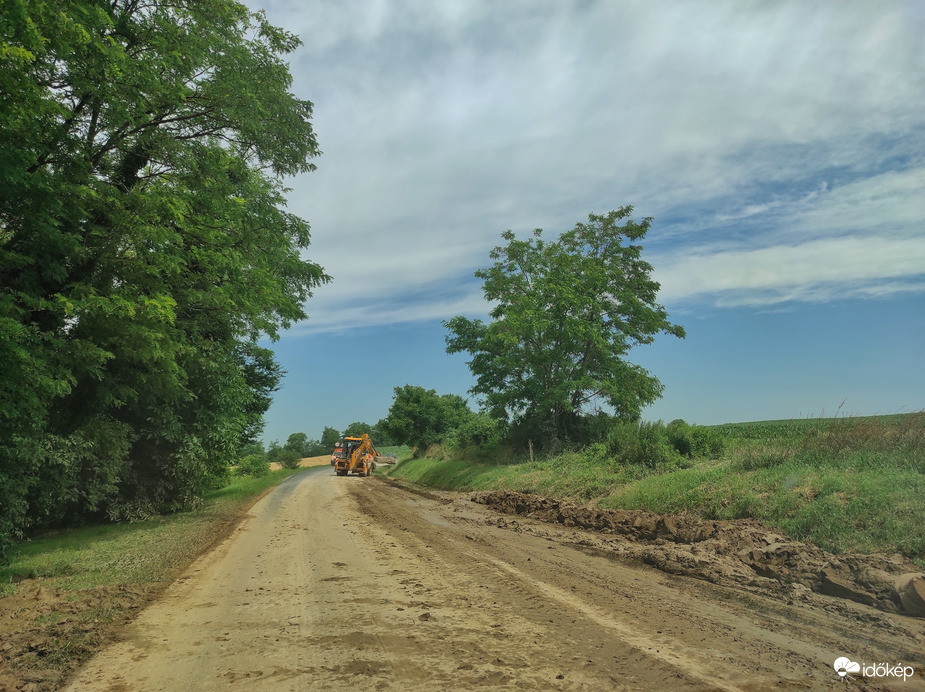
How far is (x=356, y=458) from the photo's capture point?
4212 cm

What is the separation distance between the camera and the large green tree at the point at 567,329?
25047 millimetres

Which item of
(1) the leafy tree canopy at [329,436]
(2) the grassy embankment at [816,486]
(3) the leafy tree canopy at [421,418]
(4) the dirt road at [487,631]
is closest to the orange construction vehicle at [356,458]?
(3) the leafy tree canopy at [421,418]

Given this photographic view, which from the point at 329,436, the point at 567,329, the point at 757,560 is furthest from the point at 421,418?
the point at 329,436

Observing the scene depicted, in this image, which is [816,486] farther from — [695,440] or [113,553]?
[113,553]

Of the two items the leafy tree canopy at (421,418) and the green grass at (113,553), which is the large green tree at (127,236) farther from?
the leafy tree canopy at (421,418)

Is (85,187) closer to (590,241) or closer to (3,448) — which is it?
(3,448)

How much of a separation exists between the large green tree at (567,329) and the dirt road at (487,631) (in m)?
17.0

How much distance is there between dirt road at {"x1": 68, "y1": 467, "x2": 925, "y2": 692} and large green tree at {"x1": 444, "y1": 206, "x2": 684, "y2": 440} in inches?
668

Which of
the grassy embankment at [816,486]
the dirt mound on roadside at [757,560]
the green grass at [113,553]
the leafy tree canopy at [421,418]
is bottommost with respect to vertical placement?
the green grass at [113,553]

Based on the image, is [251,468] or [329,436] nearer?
[251,468]

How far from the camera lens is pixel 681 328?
94.6 ft

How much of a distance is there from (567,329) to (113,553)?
1870 centimetres

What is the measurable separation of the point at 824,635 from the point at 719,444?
14.2 metres

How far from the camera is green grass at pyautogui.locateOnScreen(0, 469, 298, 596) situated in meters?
8.08
